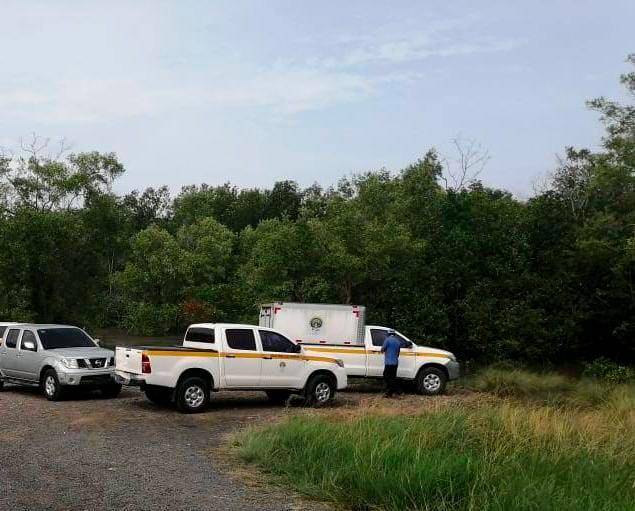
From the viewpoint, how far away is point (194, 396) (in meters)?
15.1

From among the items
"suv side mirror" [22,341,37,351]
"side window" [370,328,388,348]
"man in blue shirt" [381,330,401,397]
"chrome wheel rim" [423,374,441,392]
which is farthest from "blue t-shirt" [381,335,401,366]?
"suv side mirror" [22,341,37,351]

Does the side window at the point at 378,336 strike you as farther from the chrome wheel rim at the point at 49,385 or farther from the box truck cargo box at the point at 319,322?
the chrome wheel rim at the point at 49,385

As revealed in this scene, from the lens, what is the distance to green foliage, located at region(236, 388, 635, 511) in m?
7.16

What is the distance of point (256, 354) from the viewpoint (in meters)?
16.0

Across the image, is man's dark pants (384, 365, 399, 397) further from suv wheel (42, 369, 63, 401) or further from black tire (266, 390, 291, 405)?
suv wheel (42, 369, 63, 401)

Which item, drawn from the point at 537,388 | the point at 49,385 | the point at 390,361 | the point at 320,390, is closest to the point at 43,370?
the point at 49,385

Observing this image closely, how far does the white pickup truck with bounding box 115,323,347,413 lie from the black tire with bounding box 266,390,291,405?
0.06 m

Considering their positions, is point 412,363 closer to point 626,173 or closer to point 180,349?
point 180,349

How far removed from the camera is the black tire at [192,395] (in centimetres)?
1493

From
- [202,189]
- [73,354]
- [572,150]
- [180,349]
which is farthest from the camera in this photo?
[202,189]

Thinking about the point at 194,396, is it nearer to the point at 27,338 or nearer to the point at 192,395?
the point at 192,395

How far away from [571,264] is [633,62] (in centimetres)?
900

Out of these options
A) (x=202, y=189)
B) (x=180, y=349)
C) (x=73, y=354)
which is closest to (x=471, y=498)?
(x=180, y=349)

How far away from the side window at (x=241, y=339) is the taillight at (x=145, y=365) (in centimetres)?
187
